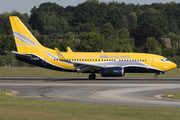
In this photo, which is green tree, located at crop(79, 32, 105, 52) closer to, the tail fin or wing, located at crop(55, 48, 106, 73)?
the tail fin

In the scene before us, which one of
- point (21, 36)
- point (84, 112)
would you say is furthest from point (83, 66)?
point (84, 112)

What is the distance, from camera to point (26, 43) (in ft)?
151

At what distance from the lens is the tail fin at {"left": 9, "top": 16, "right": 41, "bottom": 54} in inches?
1809

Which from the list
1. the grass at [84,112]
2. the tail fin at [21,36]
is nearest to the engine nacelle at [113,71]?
the tail fin at [21,36]

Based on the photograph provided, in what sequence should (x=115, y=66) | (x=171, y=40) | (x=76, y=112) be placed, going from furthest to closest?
(x=171, y=40) → (x=115, y=66) → (x=76, y=112)

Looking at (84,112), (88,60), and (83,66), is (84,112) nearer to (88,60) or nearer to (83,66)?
(83,66)

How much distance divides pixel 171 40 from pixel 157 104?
164454 mm

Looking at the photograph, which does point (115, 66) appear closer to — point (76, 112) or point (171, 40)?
point (76, 112)

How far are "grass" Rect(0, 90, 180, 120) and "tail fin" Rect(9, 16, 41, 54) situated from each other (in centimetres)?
2729

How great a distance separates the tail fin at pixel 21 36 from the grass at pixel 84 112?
2729 centimetres

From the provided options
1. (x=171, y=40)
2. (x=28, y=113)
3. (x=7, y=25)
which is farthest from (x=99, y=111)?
(x=171, y=40)

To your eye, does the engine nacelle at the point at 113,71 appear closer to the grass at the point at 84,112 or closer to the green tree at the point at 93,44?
the grass at the point at 84,112

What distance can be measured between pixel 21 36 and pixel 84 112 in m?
31.0

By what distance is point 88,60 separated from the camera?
4491 centimetres
